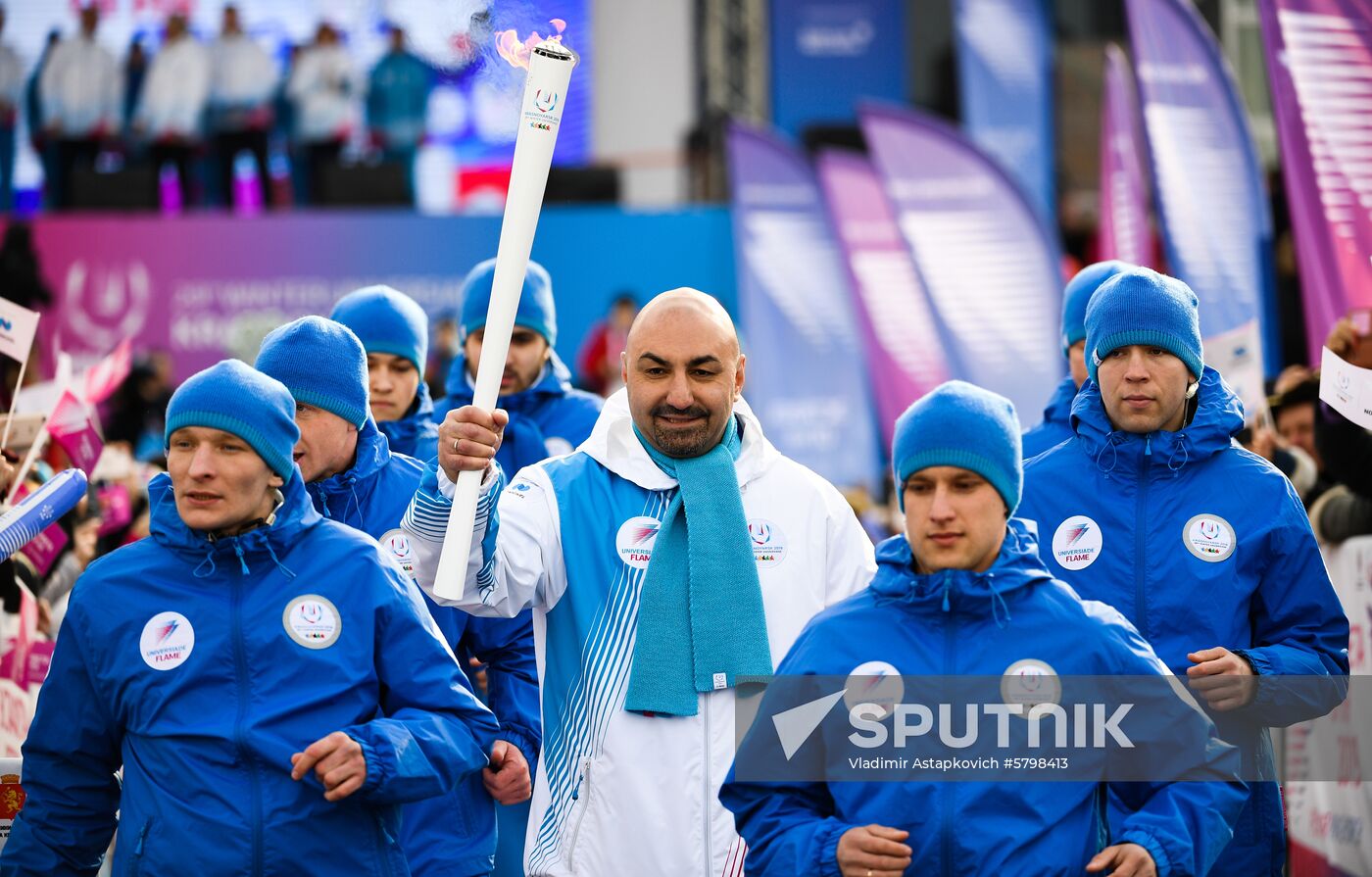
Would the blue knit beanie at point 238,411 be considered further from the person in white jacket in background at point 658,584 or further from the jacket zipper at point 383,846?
the jacket zipper at point 383,846

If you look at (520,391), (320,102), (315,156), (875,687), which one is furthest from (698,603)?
(320,102)

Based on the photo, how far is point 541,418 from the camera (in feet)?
18.4

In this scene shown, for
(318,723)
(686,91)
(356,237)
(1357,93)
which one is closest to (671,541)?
(318,723)

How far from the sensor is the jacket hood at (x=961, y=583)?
10.3ft

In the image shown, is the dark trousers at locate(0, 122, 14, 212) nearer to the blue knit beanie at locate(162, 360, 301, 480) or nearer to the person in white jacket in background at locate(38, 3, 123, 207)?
the person in white jacket in background at locate(38, 3, 123, 207)

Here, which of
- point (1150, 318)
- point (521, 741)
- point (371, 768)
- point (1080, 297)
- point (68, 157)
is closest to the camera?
point (371, 768)

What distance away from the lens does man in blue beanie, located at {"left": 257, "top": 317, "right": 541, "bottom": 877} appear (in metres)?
4.20

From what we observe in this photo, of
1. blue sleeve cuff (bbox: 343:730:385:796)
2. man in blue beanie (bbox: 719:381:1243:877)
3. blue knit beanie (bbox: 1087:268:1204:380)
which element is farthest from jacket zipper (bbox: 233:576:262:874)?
blue knit beanie (bbox: 1087:268:1204:380)

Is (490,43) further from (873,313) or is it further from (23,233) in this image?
(23,233)

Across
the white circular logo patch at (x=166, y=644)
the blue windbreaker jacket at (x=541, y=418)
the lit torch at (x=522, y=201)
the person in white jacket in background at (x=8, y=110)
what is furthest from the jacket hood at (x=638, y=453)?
the person in white jacket in background at (x=8, y=110)

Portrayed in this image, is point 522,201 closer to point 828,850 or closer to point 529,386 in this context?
point 828,850

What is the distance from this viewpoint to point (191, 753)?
3.32 meters

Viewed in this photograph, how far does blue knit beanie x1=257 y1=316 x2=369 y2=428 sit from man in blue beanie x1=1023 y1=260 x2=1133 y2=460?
184 cm

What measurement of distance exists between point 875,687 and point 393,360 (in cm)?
233
